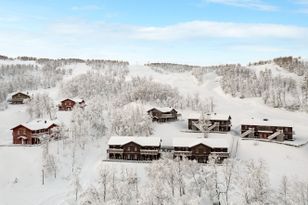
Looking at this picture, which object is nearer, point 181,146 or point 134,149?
point 181,146

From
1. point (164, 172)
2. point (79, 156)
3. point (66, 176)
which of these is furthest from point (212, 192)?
point (79, 156)

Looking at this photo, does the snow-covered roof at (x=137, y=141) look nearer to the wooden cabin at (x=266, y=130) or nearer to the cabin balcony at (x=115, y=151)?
the cabin balcony at (x=115, y=151)

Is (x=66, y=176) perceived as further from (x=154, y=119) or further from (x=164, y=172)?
(x=154, y=119)

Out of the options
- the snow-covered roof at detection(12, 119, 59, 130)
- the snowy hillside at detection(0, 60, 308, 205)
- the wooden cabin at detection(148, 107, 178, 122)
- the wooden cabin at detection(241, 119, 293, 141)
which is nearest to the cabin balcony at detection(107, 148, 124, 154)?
the snowy hillside at detection(0, 60, 308, 205)

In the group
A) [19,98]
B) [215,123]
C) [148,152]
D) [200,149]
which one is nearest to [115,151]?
[148,152]

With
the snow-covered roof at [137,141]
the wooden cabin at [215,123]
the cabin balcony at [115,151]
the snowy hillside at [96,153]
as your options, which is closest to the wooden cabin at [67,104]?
the snowy hillside at [96,153]

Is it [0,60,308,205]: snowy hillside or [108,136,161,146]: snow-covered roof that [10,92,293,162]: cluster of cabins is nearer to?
[108,136,161,146]: snow-covered roof

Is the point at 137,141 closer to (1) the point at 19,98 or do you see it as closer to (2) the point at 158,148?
(2) the point at 158,148
